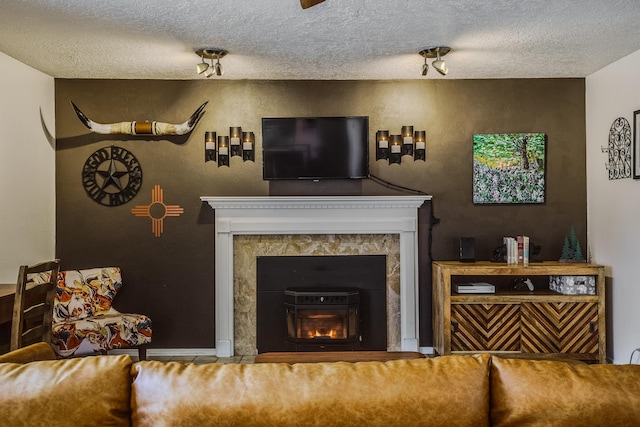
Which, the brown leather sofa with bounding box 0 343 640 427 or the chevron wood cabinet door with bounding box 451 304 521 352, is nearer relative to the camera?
the brown leather sofa with bounding box 0 343 640 427

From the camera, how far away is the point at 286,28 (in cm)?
374

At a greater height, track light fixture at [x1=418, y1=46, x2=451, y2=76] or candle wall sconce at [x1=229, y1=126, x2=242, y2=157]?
track light fixture at [x1=418, y1=46, x2=451, y2=76]

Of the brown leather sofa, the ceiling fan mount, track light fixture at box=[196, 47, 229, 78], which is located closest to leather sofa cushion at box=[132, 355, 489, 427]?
the brown leather sofa

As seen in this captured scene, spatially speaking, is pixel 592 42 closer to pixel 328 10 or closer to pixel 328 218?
pixel 328 10

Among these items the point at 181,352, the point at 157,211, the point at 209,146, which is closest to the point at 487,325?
the point at 181,352

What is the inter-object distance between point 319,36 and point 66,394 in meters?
3.01

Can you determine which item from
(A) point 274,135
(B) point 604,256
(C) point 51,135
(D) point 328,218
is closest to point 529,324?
(B) point 604,256

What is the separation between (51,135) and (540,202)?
14.3 ft

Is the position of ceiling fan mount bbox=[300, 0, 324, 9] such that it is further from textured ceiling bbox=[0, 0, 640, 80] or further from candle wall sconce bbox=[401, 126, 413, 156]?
candle wall sconce bbox=[401, 126, 413, 156]

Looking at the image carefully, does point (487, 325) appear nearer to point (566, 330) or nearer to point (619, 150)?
point (566, 330)

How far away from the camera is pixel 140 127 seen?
504cm

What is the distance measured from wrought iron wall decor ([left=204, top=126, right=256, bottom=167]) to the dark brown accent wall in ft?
0.19

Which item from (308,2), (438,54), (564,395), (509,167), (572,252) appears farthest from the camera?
(509,167)

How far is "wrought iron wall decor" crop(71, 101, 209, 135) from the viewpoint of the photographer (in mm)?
5035
